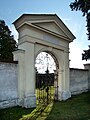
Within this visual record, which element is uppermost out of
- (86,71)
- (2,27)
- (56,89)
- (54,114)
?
(2,27)

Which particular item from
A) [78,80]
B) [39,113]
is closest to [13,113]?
[39,113]

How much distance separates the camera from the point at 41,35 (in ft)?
39.0

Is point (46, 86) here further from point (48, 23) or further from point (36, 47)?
point (48, 23)

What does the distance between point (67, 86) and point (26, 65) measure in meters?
4.06

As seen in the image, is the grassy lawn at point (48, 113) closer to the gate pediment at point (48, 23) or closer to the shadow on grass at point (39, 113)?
the shadow on grass at point (39, 113)

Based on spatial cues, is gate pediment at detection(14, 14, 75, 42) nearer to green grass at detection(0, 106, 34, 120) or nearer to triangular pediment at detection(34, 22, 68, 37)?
triangular pediment at detection(34, 22, 68, 37)

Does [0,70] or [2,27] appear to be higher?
[2,27]

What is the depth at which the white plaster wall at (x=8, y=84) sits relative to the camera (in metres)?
9.89

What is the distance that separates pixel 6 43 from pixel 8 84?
17313 mm

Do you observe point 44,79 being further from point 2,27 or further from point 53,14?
point 2,27

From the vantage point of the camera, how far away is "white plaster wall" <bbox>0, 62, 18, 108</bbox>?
989 cm

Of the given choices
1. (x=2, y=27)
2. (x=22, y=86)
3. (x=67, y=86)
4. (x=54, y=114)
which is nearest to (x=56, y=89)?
(x=67, y=86)

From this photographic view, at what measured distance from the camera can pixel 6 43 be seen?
88.1 feet

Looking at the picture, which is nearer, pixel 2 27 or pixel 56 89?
pixel 56 89
